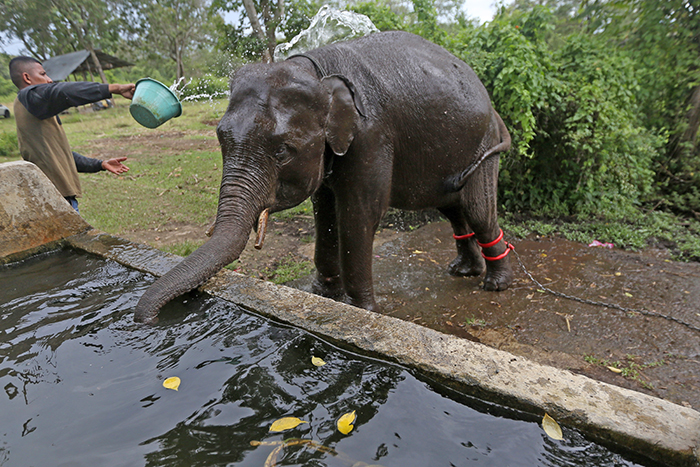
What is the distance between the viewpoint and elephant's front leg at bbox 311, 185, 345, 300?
3555mm

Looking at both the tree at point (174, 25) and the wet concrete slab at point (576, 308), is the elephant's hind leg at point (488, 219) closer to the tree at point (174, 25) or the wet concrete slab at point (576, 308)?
the wet concrete slab at point (576, 308)

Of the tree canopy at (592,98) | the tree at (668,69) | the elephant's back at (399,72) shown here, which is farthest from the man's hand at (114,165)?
the tree at (668,69)

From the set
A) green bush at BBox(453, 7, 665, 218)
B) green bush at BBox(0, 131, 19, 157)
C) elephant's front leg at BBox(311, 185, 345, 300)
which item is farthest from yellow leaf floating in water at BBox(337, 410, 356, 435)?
green bush at BBox(0, 131, 19, 157)

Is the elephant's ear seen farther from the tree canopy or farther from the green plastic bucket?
the tree canopy

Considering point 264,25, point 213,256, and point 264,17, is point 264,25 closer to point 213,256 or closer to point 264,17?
point 264,17

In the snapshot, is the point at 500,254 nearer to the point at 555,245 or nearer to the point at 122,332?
the point at 555,245

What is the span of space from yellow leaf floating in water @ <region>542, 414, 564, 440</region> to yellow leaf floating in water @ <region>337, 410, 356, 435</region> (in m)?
0.75

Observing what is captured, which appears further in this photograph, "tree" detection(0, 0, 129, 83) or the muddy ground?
"tree" detection(0, 0, 129, 83)

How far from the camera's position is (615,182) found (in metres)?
5.79

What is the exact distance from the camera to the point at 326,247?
3756 mm

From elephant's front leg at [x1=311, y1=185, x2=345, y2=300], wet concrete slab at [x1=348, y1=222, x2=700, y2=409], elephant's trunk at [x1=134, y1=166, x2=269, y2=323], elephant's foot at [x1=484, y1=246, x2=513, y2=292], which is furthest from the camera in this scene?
elephant's foot at [x1=484, y1=246, x2=513, y2=292]

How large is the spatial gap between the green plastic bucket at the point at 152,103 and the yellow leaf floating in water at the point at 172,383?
207 cm

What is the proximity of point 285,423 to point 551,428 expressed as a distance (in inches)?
41.2

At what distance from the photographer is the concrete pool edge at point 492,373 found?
1.52 metres
